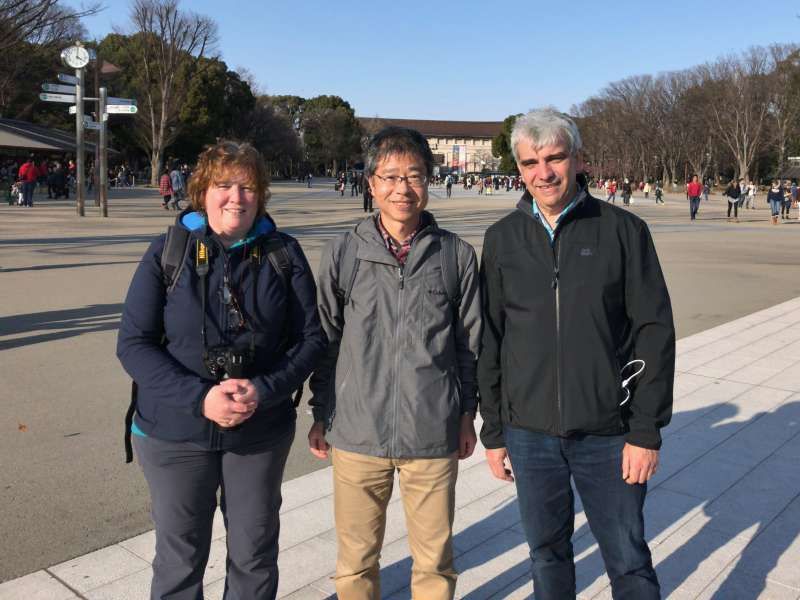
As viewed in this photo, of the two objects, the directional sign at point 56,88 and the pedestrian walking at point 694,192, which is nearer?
the directional sign at point 56,88

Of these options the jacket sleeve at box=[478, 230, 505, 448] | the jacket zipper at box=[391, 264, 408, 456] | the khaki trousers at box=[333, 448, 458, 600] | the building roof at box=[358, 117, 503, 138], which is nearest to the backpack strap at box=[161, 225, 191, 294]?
the jacket zipper at box=[391, 264, 408, 456]

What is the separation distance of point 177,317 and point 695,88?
67.5 m

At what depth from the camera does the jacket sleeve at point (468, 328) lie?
2.33 meters

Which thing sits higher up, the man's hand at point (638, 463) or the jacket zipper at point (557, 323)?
the jacket zipper at point (557, 323)

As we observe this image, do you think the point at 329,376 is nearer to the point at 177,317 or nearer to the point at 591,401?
the point at 177,317

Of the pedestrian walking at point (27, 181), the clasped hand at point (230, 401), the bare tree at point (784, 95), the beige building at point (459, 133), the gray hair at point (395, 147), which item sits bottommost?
the clasped hand at point (230, 401)

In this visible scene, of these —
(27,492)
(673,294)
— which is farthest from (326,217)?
(27,492)

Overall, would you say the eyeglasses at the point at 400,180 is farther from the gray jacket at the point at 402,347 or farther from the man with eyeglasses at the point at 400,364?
the gray jacket at the point at 402,347

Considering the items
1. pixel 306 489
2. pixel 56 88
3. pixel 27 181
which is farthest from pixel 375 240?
pixel 27 181

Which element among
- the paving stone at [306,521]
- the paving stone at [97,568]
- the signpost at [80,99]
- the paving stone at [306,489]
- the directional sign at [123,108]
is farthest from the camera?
the signpost at [80,99]

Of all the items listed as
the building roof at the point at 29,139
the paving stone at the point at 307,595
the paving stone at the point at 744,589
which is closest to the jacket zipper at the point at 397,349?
the paving stone at the point at 307,595

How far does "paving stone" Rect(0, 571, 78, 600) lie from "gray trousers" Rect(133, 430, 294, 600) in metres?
0.79

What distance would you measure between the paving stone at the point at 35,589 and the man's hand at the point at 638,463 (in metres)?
2.14

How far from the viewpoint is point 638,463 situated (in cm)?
215
